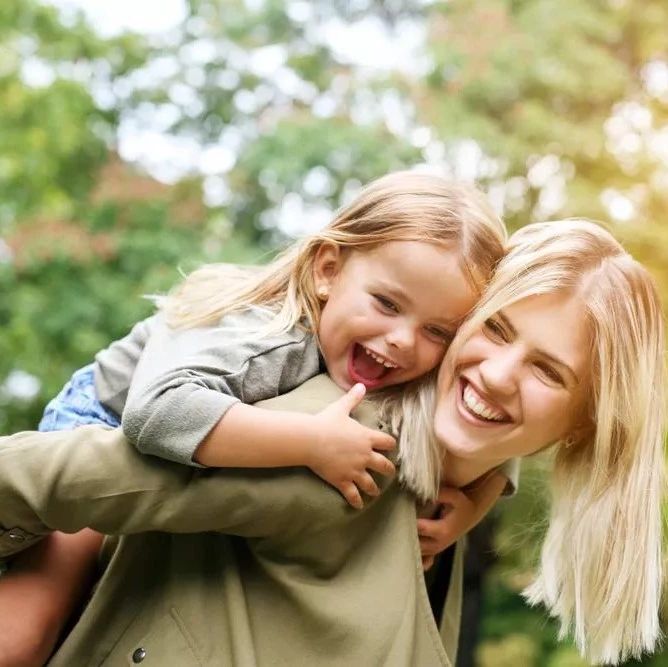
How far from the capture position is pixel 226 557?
1.82 meters

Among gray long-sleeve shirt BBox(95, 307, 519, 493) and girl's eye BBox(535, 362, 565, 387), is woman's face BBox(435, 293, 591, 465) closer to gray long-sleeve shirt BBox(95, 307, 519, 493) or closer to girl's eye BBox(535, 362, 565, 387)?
girl's eye BBox(535, 362, 565, 387)

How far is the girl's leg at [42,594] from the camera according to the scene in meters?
1.81

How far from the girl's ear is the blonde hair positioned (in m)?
0.33

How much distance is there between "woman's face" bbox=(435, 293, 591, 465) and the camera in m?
1.83

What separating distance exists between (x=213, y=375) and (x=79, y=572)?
0.52 meters

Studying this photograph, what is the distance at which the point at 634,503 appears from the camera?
195cm

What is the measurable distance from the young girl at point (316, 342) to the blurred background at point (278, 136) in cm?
353

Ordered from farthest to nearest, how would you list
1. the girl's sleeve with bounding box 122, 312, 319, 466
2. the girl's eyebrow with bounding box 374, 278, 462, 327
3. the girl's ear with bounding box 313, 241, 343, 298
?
the girl's ear with bounding box 313, 241, 343, 298
the girl's eyebrow with bounding box 374, 278, 462, 327
the girl's sleeve with bounding box 122, 312, 319, 466

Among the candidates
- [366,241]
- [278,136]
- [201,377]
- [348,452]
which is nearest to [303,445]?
[348,452]

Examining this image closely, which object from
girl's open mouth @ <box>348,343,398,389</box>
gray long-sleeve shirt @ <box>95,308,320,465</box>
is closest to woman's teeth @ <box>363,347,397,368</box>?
girl's open mouth @ <box>348,343,398,389</box>

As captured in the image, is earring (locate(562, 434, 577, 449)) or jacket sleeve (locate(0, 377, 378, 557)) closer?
jacket sleeve (locate(0, 377, 378, 557))

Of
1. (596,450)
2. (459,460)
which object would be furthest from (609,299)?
(459,460)

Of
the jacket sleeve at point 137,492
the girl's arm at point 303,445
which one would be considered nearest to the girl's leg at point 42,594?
the jacket sleeve at point 137,492

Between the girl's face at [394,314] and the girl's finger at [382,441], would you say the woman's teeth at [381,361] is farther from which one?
the girl's finger at [382,441]
